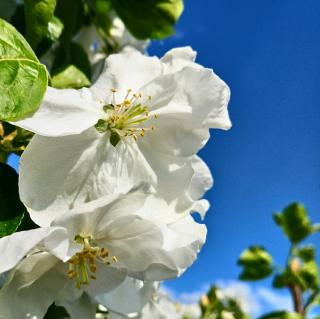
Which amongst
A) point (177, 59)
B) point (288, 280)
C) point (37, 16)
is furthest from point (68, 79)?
point (288, 280)

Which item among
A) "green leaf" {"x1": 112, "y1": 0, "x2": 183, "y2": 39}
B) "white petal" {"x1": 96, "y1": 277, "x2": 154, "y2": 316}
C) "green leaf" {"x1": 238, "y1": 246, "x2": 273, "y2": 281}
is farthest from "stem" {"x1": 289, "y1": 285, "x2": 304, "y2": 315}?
"white petal" {"x1": 96, "y1": 277, "x2": 154, "y2": 316}

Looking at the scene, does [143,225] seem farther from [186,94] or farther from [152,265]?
[186,94]

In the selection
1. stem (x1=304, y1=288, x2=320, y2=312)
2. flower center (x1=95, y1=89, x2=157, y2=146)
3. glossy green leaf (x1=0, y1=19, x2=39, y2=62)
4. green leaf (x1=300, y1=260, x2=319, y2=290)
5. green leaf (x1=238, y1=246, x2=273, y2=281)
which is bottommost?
green leaf (x1=238, y1=246, x2=273, y2=281)

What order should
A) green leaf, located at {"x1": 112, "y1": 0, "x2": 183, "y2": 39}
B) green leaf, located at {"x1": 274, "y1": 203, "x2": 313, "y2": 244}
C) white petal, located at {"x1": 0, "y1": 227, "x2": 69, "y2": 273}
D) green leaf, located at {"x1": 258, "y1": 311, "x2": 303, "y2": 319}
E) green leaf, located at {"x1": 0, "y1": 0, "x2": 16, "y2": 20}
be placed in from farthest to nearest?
green leaf, located at {"x1": 274, "y1": 203, "x2": 313, "y2": 244} < green leaf, located at {"x1": 258, "y1": 311, "x2": 303, "y2": 319} < green leaf, located at {"x1": 112, "y1": 0, "x2": 183, "y2": 39} < green leaf, located at {"x1": 0, "y1": 0, "x2": 16, "y2": 20} < white petal, located at {"x1": 0, "y1": 227, "x2": 69, "y2": 273}

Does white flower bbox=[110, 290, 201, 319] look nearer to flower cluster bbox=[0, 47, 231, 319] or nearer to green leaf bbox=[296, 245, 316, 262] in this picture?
flower cluster bbox=[0, 47, 231, 319]

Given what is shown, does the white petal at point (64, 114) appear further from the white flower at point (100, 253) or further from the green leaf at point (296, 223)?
the green leaf at point (296, 223)

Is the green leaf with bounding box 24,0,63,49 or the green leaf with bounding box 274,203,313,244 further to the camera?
the green leaf with bounding box 274,203,313,244

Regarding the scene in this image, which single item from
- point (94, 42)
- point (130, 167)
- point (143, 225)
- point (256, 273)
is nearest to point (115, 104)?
point (130, 167)

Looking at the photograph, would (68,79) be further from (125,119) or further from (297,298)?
(297,298)
